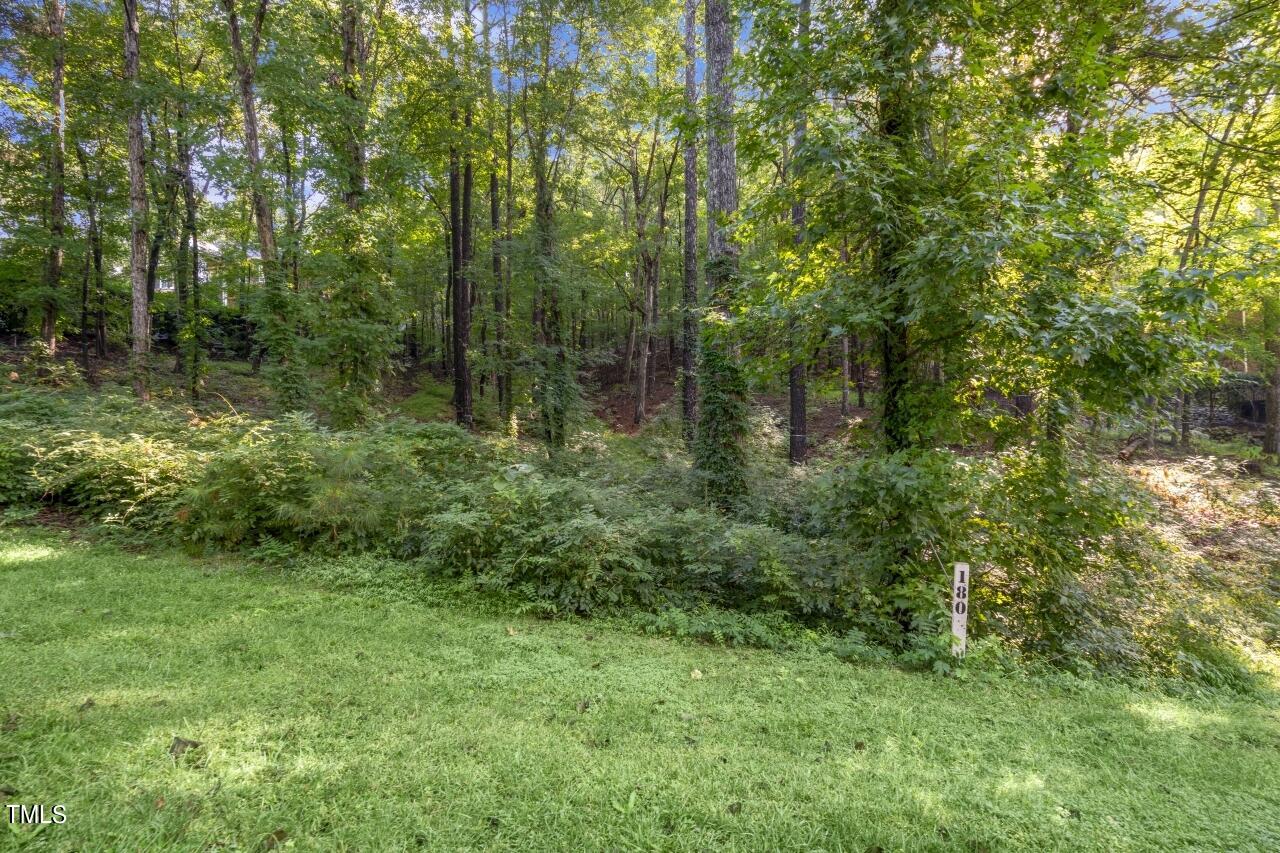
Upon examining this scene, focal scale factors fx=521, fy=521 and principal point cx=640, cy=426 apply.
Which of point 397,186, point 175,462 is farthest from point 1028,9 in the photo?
point 397,186

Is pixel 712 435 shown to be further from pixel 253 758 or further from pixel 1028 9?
pixel 253 758

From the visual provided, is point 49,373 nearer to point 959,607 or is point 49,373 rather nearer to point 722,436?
point 722,436

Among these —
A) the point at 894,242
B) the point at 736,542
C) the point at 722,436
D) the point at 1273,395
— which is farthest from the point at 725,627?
the point at 1273,395

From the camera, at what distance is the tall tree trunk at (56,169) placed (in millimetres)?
12641

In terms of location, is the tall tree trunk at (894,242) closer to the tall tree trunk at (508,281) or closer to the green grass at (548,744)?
the green grass at (548,744)

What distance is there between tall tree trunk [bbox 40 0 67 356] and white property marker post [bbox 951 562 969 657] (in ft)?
64.8

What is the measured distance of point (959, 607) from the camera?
3998mm

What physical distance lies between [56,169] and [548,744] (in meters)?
20.3

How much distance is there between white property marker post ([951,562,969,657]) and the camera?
12.8ft

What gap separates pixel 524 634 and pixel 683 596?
160cm

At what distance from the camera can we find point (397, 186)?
12.3m

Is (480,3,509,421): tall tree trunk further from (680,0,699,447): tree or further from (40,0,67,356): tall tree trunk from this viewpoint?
(40,0,67,356): tall tree trunk

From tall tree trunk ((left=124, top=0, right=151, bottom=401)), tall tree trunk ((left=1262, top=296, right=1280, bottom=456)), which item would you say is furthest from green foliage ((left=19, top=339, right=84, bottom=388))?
tall tree trunk ((left=1262, top=296, right=1280, bottom=456))

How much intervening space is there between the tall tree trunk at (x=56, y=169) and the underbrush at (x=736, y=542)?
11.8 meters
